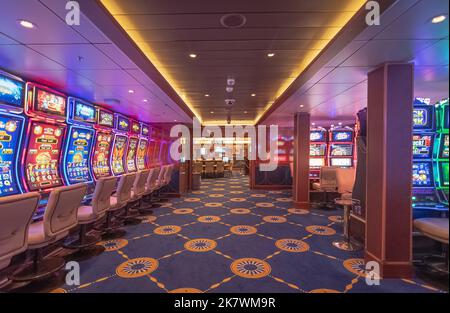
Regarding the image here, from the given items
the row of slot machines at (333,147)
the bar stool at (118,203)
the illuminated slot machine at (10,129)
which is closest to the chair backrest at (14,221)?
the illuminated slot machine at (10,129)

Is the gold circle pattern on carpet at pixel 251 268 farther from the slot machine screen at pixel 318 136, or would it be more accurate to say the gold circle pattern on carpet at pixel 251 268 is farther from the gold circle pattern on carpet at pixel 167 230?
the slot machine screen at pixel 318 136

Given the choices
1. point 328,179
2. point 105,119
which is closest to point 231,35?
point 105,119

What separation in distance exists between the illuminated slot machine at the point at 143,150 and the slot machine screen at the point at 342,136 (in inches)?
221

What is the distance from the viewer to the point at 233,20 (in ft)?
7.52

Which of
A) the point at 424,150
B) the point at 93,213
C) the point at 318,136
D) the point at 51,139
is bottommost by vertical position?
the point at 93,213

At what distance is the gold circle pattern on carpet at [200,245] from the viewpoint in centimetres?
320

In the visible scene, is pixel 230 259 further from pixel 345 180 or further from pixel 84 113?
pixel 84 113

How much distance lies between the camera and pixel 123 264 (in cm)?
278

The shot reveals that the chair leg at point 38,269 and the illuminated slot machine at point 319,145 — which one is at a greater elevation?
the illuminated slot machine at point 319,145

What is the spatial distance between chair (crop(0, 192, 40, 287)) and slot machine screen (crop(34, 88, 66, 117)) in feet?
5.45

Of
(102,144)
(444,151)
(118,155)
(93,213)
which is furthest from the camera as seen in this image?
(118,155)

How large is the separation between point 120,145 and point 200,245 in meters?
3.39
